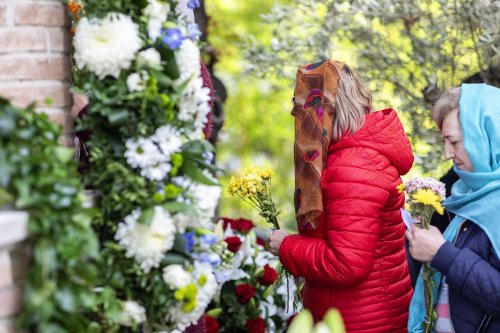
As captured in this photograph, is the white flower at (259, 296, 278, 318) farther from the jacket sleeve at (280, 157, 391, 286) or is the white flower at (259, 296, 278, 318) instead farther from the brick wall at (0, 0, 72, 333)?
the brick wall at (0, 0, 72, 333)

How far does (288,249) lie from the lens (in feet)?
9.79

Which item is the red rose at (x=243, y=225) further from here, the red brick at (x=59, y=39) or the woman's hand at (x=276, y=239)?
the red brick at (x=59, y=39)

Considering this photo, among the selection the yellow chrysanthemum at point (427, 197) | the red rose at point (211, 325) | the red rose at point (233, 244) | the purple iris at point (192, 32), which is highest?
the purple iris at point (192, 32)

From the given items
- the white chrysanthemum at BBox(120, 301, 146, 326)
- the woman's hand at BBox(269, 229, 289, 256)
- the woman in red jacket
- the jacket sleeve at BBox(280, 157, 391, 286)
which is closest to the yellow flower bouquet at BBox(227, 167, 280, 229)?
the woman's hand at BBox(269, 229, 289, 256)

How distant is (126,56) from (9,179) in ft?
1.77

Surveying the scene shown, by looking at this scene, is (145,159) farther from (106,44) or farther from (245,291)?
(245,291)

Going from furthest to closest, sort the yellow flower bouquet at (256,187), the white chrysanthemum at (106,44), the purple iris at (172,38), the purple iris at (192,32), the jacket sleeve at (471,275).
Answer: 1. the yellow flower bouquet at (256,187)
2. the jacket sleeve at (471,275)
3. the purple iris at (192,32)
4. the purple iris at (172,38)
5. the white chrysanthemum at (106,44)

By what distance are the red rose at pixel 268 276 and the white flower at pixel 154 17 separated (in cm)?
235

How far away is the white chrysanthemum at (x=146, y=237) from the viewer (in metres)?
2.25

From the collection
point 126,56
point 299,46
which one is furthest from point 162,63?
point 299,46

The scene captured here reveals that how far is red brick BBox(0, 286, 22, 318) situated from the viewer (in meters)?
1.93

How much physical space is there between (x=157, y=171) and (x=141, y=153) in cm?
8

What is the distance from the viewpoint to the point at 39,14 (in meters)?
2.37

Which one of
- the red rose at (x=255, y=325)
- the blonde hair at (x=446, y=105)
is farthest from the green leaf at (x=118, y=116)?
the red rose at (x=255, y=325)
